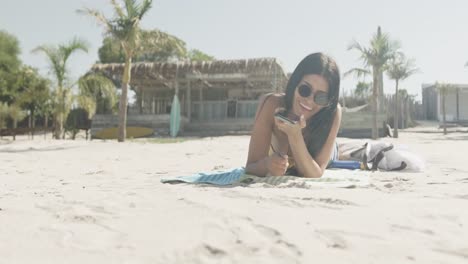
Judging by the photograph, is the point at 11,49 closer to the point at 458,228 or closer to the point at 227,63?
the point at 227,63

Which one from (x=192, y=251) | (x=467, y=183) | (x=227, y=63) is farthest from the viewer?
(x=227, y=63)

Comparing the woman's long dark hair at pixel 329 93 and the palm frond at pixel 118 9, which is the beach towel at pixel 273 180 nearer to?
the woman's long dark hair at pixel 329 93

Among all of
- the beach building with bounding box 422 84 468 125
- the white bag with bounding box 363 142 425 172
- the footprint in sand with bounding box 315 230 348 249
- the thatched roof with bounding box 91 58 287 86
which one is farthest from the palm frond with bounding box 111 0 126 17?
the beach building with bounding box 422 84 468 125

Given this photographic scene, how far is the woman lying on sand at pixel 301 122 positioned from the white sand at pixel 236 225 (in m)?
0.31

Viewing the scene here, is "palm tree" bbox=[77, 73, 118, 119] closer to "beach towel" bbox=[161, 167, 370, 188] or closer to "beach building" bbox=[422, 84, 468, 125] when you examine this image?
"beach towel" bbox=[161, 167, 370, 188]

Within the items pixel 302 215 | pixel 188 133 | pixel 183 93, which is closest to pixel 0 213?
pixel 302 215

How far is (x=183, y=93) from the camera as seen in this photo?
21938 millimetres

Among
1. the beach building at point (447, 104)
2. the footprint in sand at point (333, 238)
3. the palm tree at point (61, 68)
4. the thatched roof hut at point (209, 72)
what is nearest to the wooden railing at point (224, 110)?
the thatched roof hut at point (209, 72)

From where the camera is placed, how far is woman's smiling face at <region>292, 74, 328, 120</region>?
3088mm

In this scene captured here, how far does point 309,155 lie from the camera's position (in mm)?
3180

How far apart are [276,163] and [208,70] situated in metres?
14.5

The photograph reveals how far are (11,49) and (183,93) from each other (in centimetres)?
1471

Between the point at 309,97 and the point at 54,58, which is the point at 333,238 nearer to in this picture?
the point at 309,97

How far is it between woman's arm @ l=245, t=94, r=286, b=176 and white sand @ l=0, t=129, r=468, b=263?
0.25m
